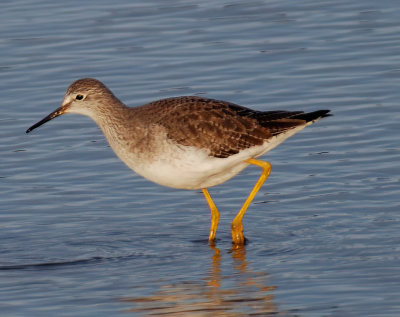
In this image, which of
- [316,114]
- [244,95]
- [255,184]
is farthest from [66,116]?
[316,114]

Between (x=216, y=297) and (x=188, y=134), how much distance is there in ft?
7.35

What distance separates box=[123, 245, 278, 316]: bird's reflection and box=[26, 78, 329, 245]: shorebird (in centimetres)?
128

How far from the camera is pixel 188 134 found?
12.5 metres

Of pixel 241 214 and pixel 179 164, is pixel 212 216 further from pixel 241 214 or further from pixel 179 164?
pixel 179 164

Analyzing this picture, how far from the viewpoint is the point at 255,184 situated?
14367 millimetres

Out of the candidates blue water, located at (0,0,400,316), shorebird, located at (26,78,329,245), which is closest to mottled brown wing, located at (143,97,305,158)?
shorebird, located at (26,78,329,245)

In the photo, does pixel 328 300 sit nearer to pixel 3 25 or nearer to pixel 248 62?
pixel 248 62

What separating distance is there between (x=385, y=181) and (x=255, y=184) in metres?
1.63

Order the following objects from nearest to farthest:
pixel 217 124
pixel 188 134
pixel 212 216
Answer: pixel 188 134
pixel 217 124
pixel 212 216

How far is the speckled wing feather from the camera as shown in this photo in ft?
41.0

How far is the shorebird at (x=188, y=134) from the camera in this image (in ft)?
40.5

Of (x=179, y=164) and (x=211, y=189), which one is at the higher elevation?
(x=179, y=164)

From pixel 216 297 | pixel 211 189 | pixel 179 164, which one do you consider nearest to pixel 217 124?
pixel 179 164

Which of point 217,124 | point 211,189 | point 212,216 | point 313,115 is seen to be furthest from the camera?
point 211,189
